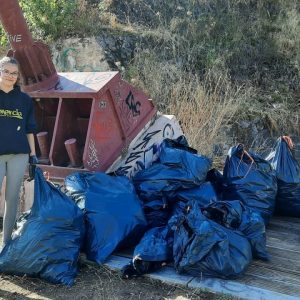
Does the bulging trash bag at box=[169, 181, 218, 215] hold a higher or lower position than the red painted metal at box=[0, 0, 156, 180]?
lower

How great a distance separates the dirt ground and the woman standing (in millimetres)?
453

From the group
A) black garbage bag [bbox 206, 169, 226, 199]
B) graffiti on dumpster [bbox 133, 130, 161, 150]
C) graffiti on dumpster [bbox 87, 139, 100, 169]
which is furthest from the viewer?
graffiti on dumpster [bbox 133, 130, 161, 150]

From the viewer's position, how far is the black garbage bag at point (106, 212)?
3592mm

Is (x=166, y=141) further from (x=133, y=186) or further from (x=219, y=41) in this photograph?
(x=219, y=41)

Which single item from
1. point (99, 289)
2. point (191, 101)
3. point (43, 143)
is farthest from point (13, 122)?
point (191, 101)

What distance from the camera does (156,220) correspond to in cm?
398

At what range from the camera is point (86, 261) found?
360 centimetres

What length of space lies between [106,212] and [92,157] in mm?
716

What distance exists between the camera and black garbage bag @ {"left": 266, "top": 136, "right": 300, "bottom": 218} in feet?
14.7

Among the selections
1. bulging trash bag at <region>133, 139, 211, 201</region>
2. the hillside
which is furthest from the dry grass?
bulging trash bag at <region>133, 139, 211, 201</region>

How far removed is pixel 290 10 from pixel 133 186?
25.2 ft

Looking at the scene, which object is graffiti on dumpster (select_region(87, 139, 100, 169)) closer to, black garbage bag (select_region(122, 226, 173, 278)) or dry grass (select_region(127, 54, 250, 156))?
black garbage bag (select_region(122, 226, 173, 278))

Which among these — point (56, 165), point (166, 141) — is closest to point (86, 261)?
point (56, 165)

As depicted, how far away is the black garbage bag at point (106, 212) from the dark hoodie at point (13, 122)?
0.55m
